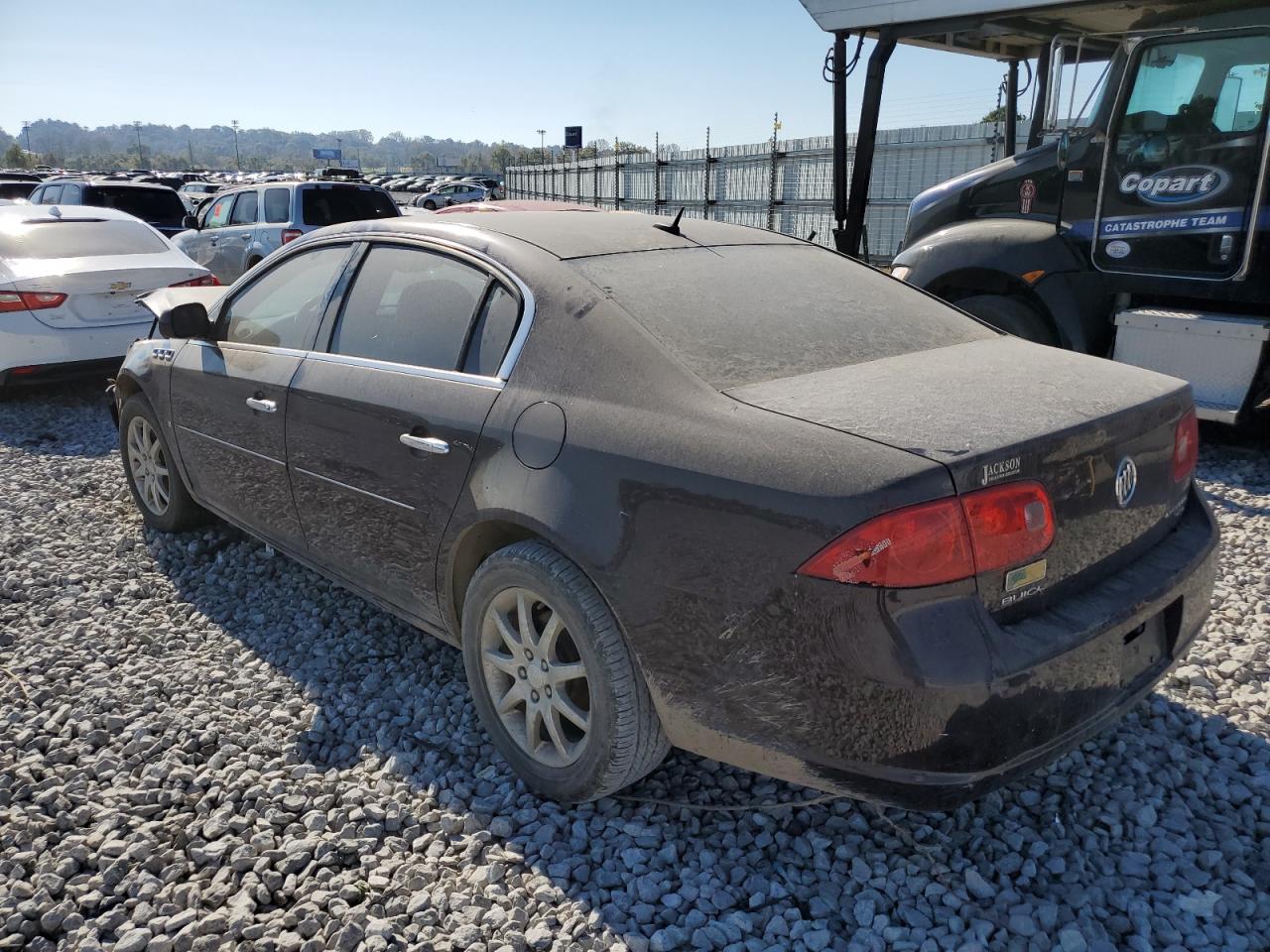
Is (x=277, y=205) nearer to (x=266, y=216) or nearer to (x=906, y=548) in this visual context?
(x=266, y=216)

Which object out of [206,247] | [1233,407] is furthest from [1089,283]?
[206,247]

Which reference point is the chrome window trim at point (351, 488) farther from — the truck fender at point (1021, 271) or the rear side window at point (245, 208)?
the rear side window at point (245, 208)

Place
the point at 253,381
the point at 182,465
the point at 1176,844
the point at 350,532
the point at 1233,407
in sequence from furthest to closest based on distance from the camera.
→ the point at 1233,407 < the point at 182,465 < the point at 253,381 < the point at 350,532 < the point at 1176,844

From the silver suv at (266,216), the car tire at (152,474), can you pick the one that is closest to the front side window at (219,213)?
the silver suv at (266,216)

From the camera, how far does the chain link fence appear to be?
14703 mm

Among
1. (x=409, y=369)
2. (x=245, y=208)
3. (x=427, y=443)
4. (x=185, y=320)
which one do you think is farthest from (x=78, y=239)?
(x=427, y=443)

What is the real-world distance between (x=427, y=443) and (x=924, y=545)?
1.58 metres

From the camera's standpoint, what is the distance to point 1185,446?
278 cm

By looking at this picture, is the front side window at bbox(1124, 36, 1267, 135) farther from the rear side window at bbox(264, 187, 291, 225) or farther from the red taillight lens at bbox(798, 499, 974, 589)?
the rear side window at bbox(264, 187, 291, 225)

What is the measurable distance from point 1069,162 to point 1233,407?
1865 millimetres

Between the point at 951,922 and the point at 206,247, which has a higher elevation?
the point at 206,247

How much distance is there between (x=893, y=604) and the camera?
2031mm

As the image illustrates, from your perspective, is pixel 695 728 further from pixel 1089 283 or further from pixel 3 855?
pixel 1089 283

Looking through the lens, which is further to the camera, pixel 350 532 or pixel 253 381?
pixel 253 381
